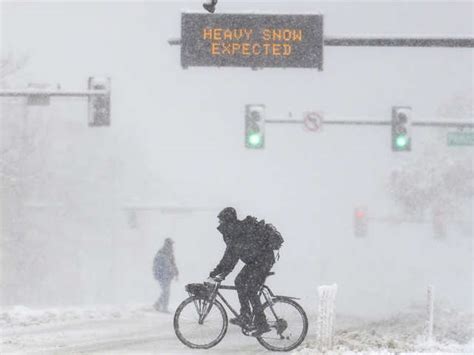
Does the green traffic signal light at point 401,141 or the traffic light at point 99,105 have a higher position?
the traffic light at point 99,105

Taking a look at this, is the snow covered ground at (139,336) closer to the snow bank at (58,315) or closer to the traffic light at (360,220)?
the snow bank at (58,315)

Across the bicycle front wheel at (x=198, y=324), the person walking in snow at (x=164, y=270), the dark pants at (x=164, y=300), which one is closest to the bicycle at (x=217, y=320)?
the bicycle front wheel at (x=198, y=324)

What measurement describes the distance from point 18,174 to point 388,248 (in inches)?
1827

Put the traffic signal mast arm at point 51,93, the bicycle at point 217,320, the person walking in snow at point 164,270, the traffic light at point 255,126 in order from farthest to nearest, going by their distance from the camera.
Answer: the traffic light at point 255,126 < the person walking in snow at point 164,270 < the traffic signal mast arm at point 51,93 < the bicycle at point 217,320

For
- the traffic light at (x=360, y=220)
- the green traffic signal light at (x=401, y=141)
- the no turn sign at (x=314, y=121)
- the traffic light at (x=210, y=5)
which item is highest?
the traffic light at (x=210, y=5)

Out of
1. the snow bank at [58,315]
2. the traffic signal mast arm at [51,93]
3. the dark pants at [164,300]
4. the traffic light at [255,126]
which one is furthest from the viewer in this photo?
the traffic light at [255,126]

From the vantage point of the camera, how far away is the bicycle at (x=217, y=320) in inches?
458

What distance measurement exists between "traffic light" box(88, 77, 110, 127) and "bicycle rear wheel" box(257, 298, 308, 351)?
981 cm

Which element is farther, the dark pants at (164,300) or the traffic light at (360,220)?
the traffic light at (360,220)

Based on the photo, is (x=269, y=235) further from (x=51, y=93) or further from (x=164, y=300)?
(x=164, y=300)

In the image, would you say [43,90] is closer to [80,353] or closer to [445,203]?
[80,353]

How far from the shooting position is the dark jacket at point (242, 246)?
1108cm

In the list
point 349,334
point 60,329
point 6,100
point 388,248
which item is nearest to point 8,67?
point 6,100

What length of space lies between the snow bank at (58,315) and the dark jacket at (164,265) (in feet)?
2.85
